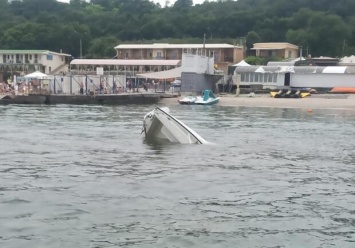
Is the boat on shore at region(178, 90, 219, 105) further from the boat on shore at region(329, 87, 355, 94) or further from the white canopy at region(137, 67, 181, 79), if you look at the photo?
the boat on shore at region(329, 87, 355, 94)

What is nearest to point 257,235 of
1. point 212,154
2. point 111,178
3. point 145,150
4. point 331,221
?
point 331,221

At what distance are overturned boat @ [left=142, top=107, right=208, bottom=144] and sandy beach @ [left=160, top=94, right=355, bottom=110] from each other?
31.2 meters

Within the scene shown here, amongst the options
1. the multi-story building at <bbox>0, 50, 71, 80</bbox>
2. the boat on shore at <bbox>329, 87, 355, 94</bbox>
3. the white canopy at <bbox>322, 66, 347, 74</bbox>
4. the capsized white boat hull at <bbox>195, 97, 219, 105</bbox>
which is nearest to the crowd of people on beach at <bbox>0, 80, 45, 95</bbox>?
the capsized white boat hull at <bbox>195, 97, 219, 105</bbox>

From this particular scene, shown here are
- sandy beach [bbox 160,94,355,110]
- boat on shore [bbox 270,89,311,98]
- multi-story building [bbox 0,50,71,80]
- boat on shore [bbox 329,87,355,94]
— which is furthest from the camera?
multi-story building [bbox 0,50,71,80]

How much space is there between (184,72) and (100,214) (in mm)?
52534

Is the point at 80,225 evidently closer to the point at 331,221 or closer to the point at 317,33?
the point at 331,221

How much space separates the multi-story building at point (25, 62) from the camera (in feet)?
281

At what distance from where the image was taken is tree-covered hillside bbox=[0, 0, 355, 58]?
95625mm

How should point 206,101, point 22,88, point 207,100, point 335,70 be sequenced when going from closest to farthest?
point 206,101 < point 207,100 < point 22,88 < point 335,70

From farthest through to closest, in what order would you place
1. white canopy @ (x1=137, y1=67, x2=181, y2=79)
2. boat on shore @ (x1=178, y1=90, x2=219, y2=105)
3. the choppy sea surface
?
white canopy @ (x1=137, y1=67, x2=181, y2=79), boat on shore @ (x1=178, y1=90, x2=219, y2=105), the choppy sea surface

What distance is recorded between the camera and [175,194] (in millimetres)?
11703

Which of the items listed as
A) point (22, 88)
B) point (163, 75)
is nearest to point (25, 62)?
point (22, 88)

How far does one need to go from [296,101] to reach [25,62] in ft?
166

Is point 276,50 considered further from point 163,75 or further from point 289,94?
point 289,94
